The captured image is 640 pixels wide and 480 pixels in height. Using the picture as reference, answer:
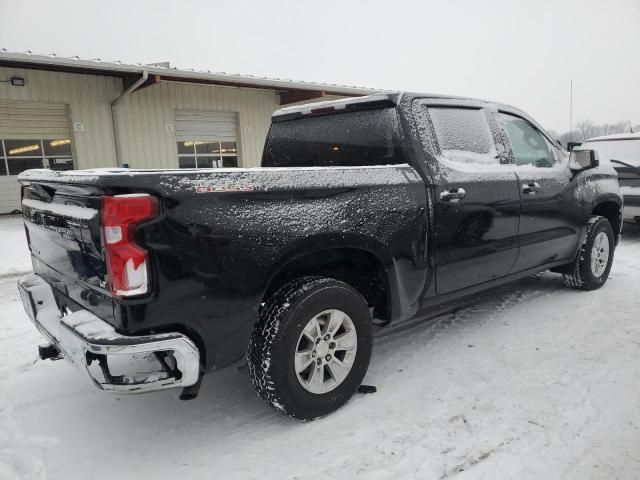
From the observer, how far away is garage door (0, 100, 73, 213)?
1179 centimetres

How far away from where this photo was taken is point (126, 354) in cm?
210

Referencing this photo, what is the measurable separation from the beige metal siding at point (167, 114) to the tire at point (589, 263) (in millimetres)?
11477

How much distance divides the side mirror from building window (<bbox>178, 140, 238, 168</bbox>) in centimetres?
1154

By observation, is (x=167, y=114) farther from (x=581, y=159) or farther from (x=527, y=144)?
(x=581, y=159)

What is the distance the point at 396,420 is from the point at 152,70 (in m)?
11.3

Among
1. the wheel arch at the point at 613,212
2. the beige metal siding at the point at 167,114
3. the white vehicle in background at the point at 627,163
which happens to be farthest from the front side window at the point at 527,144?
the beige metal siding at the point at 167,114

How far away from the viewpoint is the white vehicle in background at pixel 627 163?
7.67 metres

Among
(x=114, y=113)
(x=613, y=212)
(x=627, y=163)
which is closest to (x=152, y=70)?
(x=114, y=113)

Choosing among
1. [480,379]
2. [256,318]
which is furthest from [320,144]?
[480,379]

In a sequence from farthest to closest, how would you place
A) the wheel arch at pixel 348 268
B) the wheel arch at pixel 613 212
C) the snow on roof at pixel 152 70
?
1. the snow on roof at pixel 152 70
2. the wheel arch at pixel 613 212
3. the wheel arch at pixel 348 268

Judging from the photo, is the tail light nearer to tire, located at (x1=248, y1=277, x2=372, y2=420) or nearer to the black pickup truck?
the black pickup truck

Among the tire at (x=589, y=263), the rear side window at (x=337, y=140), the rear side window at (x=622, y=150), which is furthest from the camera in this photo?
the rear side window at (x=622, y=150)

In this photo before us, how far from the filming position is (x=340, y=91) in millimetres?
15750

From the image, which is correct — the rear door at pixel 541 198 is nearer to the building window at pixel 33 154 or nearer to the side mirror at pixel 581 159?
the side mirror at pixel 581 159
